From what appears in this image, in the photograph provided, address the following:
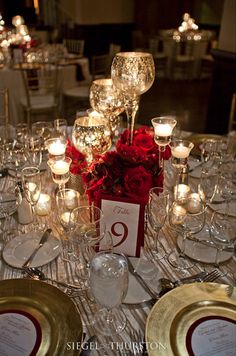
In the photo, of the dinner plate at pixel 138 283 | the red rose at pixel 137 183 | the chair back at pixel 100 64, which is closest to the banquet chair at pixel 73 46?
the chair back at pixel 100 64

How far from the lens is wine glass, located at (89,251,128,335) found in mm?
859

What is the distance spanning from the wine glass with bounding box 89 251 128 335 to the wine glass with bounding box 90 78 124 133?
2.85 ft

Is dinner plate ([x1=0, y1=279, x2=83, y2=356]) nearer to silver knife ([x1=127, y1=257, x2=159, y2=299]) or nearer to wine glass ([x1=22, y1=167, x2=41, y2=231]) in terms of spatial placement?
silver knife ([x1=127, y1=257, x2=159, y2=299])

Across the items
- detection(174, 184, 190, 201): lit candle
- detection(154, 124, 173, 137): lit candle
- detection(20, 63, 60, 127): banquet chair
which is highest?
detection(154, 124, 173, 137): lit candle

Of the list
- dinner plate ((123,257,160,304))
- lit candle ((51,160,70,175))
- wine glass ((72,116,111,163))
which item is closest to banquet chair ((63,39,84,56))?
wine glass ((72,116,111,163))

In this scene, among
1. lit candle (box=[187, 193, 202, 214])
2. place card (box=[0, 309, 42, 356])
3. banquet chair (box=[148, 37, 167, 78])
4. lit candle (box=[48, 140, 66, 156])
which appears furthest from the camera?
banquet chair (box=[148, 37, 167, 78])

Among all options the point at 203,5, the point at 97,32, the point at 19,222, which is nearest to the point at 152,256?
the point at 19,222

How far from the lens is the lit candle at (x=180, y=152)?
60.5 inches

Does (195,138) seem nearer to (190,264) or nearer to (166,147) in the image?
(166,147)

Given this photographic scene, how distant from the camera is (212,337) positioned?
2.89ft

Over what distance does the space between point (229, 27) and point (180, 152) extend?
9.31ft

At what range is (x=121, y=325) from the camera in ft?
3.11

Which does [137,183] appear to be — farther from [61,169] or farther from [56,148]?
[56,148]

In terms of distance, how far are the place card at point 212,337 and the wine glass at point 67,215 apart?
45cm
